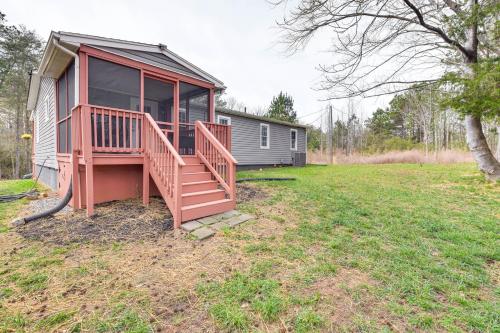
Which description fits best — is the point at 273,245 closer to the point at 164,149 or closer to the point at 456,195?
the point at 164,149

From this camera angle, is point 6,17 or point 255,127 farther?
point 6,17

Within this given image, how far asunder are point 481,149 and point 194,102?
29.7 feet

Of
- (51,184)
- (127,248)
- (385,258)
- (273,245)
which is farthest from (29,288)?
(51,184)

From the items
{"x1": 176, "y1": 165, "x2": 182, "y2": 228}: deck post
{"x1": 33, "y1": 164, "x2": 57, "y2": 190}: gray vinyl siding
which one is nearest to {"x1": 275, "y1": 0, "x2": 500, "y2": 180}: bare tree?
{"x1": 176, "y1": 165, "x2": 182, "y2": 228}: deck post

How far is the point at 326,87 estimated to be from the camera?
7.57 metres

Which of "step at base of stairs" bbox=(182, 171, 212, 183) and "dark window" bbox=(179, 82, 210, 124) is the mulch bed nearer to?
"step at base of stairs" bbox=(182, 171, 212, 183)

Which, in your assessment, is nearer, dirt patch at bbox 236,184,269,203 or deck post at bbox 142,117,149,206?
deck post at bbox 142,117,149,206

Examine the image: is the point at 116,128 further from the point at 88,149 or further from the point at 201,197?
the point at 201,197

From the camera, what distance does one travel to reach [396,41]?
7270 mm

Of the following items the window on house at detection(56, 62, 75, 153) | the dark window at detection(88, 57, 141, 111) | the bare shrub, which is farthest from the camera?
the bare shrub

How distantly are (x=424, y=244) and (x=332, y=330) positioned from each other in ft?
7.36

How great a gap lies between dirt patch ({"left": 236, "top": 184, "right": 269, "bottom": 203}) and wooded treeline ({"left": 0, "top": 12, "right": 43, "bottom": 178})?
15.0 meters

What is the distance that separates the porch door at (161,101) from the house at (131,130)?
3cm

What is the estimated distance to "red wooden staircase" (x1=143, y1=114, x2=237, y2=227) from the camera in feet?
11.9
